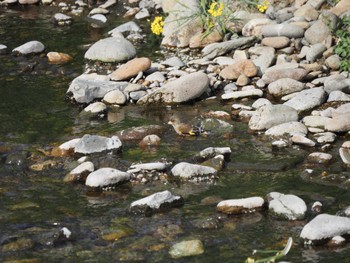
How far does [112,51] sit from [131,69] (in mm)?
822

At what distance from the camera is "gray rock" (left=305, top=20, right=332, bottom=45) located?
35.5 ft

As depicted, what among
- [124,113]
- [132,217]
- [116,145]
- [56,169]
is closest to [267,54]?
[124,113]

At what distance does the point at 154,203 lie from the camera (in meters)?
7.05

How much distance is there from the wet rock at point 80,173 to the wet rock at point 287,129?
1.88 metres

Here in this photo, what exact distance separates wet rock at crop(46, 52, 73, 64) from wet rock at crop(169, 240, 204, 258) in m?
5.69

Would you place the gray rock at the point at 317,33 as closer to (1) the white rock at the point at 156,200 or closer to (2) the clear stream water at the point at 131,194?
(2) the clear stream water at the point at 131,194

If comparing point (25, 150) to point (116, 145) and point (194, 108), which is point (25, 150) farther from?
point (194, 108)

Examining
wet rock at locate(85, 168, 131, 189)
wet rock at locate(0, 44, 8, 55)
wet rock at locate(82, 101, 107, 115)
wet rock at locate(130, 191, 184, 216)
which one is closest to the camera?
wet rock at locate(130, 191, 184, 216)

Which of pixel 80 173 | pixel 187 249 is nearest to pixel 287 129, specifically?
pixel 80 173

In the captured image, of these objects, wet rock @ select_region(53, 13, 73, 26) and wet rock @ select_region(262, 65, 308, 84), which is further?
wet rock @ select_region(53, 13, 73, 26)

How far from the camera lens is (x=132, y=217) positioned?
6.97 m

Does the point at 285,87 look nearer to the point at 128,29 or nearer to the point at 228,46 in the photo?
the point at 228,46

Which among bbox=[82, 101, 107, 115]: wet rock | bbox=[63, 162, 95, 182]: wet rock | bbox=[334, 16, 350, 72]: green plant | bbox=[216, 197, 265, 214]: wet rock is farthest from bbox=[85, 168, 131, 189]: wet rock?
bbox=[334, 16, 350, 72]: green plant

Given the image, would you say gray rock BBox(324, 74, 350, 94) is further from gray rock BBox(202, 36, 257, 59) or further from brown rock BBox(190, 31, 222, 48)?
brown rock BBox(190, 31, 222, 48)
